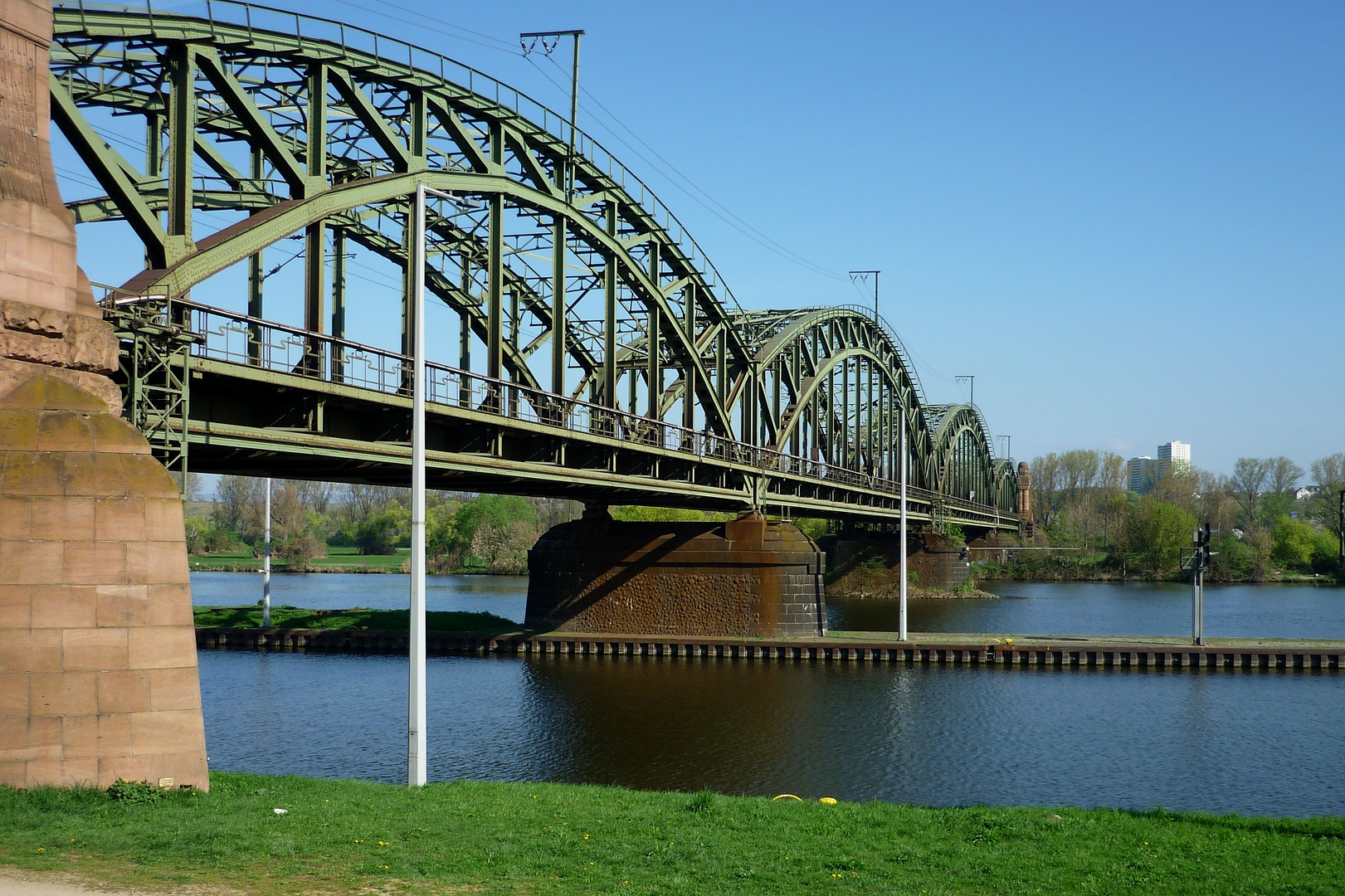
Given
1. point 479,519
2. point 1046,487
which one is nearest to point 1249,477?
point 1046,487

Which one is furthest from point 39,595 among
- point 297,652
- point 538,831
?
point 297,652

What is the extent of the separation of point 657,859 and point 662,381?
39.1 metres

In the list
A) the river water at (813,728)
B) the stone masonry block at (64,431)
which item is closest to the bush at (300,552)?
the river water at (813,728)

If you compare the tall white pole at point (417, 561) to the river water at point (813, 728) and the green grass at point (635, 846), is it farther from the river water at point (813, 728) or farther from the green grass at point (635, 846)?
the river water at point (813, 728)

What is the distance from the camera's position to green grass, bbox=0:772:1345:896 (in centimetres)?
1134

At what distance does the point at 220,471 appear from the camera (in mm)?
26734

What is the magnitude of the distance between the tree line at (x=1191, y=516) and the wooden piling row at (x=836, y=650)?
37756 millimetres

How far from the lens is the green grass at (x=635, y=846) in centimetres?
1134

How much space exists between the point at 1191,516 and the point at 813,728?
104973 mm

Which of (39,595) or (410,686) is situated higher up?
(39,595)

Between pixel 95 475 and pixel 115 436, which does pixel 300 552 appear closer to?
pixel 115 436

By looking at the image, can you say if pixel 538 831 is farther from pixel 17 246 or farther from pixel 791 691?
pixel 791 691

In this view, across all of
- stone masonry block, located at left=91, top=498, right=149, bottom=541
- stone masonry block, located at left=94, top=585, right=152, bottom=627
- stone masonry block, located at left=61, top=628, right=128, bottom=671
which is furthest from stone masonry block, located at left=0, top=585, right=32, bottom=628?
stone masonry block, located at left=91, top=498, right=149, bottom=541

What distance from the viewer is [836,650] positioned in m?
46.2
